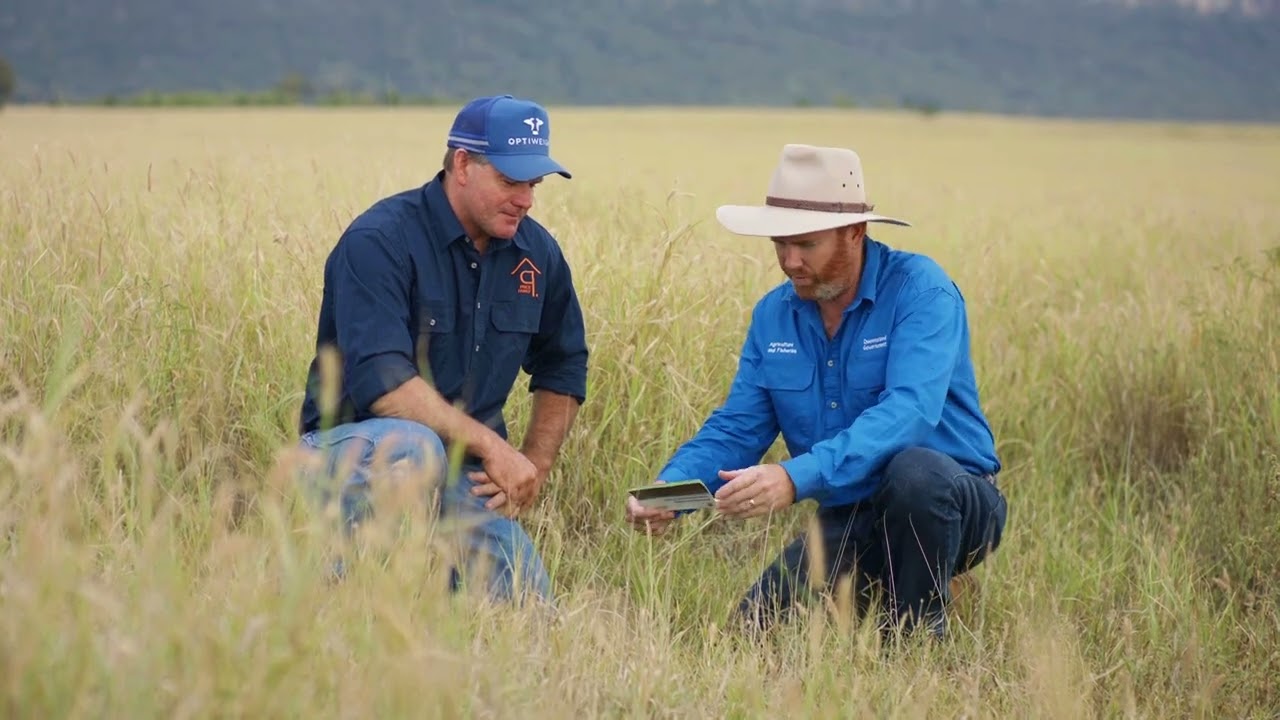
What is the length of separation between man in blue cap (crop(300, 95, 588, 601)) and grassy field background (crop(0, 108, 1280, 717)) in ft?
0.90

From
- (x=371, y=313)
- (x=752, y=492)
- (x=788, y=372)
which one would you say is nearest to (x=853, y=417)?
(x=788, y=372)

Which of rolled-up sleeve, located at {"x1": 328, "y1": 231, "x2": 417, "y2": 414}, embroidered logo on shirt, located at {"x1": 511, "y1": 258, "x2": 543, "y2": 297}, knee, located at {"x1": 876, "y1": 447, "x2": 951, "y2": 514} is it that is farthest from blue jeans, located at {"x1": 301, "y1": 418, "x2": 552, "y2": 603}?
knee, located at {"x1": 876, "y1": 447, "x2": 951, "y2": 514}

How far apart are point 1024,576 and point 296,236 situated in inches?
123

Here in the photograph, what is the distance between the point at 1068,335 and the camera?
6.25m

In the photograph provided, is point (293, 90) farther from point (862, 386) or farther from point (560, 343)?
point (862, 386)

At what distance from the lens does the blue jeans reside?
3.71 m

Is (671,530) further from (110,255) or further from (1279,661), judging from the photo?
(110,255)

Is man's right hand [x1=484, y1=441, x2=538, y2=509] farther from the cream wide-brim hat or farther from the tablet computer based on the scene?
the cream wide-brim hat

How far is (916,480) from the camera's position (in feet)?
12.5

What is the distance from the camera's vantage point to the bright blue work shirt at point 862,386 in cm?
387

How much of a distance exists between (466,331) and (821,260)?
1.13m

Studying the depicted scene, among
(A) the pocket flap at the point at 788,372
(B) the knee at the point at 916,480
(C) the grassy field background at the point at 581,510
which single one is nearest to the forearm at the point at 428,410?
(C) the grassy field background at the point at 581,510

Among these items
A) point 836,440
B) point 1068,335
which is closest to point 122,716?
point 836,440

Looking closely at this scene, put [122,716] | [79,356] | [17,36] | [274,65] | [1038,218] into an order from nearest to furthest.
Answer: [122,716] < [79,356] < [1038,218] < [17,36] < [274,65]
